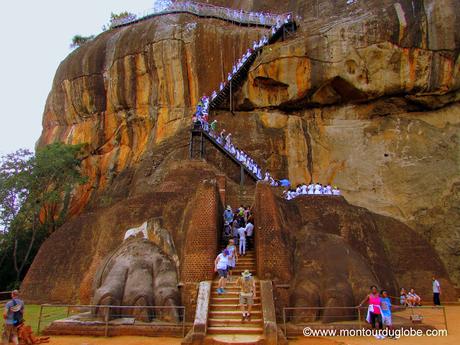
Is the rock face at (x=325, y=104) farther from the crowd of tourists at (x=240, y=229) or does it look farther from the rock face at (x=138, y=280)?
the rock face at (x=138, y=280)

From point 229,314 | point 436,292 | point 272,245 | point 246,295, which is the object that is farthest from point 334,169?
point 229,314

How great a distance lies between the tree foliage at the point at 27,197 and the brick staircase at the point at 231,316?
16.0m

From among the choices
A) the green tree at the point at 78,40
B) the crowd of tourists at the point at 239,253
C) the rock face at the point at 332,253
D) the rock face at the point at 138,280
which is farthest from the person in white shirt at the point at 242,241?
the green tree at the point at 78,40

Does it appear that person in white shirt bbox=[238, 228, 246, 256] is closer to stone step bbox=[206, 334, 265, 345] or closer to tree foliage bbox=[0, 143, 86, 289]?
stone step bbox=[206, 334, 265, 345]

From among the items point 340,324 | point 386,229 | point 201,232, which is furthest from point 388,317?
point 386,229

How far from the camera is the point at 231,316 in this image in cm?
1070

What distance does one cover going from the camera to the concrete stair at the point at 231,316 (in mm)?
10125

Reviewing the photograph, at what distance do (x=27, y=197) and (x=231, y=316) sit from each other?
731 inches

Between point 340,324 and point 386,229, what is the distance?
25.6 feet

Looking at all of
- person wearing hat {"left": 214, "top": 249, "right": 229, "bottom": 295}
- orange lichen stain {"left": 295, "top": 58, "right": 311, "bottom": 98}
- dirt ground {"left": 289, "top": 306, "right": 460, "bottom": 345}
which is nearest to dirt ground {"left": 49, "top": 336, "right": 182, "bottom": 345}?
person wearing hat {"left": 214, "top": 249, "right": 229, "bottom": 295}

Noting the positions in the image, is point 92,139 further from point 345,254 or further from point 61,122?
point 345,254

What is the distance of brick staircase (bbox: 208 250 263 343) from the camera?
10133 mm

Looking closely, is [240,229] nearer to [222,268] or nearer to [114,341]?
[222,268]

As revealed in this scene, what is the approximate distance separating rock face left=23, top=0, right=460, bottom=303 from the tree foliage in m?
2.98
